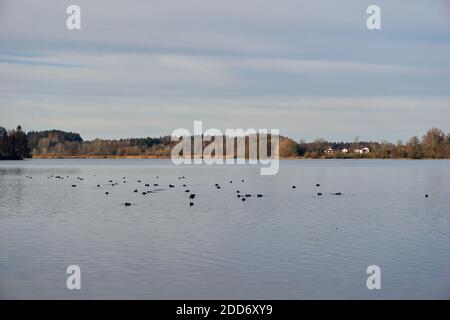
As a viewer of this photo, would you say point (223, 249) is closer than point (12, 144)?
Yes

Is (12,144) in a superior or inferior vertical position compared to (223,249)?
superior

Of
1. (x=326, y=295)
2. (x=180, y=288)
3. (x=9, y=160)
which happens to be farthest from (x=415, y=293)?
(x=9, y=160)

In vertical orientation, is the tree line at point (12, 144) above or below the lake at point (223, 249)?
above

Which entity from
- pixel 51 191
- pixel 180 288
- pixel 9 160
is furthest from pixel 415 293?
pixel 9 160

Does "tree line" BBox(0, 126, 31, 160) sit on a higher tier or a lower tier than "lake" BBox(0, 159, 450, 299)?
higher

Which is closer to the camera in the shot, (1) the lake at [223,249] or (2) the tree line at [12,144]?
(1) the lake at [223,249]

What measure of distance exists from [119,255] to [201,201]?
A: 22.6 metres

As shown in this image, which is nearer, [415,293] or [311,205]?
[415,293]

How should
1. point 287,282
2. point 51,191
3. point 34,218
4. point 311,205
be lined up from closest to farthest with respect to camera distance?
point 287,282 → point 34,218 → point 311,205 → point 51,191

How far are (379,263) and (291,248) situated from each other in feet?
13.2

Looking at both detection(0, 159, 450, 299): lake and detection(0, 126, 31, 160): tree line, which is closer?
detection(0, 159, 450, 299): lake

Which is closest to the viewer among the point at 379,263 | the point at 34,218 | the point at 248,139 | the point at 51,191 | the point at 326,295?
the point at 326,295

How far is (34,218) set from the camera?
1344 inches

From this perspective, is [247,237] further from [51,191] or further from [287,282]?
[51,191]
